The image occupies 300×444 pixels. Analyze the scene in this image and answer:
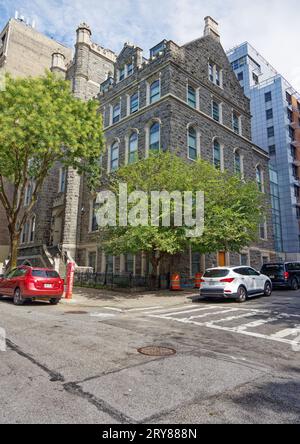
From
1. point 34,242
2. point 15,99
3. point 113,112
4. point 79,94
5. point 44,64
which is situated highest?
point 44,64

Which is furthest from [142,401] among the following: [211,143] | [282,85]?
[282,85]

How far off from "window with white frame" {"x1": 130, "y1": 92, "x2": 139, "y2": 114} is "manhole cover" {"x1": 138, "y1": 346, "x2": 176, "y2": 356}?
74.7ft

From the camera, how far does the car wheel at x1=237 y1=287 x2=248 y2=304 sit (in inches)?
533

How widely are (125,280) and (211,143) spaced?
547 inches

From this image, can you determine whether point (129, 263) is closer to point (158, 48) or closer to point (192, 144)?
point (192, 144)

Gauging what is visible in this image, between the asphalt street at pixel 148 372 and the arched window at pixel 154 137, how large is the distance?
16.7 meters

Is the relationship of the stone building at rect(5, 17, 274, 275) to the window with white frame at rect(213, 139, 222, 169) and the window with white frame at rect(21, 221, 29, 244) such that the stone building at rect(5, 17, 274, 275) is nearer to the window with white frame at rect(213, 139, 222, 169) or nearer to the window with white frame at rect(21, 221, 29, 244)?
the window with white frame at rect(213, 139, 222, 169)

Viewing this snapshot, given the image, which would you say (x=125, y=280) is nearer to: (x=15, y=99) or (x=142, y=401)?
(x=15, y=99)

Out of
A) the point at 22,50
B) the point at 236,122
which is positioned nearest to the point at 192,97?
the point at 236,122

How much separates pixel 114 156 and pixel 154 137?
5144 mm

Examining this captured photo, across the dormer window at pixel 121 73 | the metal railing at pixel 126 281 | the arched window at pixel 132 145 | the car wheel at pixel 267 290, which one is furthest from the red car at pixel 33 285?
the dormer window at pixel 121 73

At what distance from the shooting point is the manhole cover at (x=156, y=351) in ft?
18.4

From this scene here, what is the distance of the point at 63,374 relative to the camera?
4504 mm

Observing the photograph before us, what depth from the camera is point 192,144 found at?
2373 centimetres
